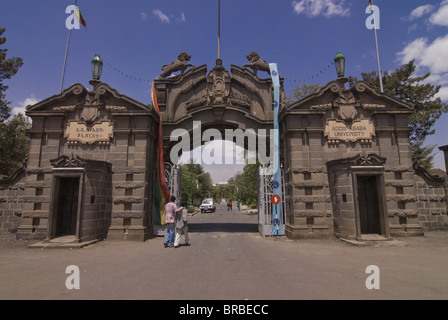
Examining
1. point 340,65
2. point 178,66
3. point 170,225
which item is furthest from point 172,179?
point 340,65

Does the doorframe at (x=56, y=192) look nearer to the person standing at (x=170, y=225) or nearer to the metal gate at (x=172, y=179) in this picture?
the person standing at (x=170, y=225)

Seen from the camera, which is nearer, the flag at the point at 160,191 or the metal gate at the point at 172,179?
the flag at the point at 160,191

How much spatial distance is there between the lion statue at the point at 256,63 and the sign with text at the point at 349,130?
4.59 m

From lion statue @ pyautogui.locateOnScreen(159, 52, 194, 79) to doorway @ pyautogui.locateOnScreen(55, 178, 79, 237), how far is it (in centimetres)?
717

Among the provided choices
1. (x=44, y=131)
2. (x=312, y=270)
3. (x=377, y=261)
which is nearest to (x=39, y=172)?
(x=44, y=131)

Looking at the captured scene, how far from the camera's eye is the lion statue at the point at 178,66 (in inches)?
558

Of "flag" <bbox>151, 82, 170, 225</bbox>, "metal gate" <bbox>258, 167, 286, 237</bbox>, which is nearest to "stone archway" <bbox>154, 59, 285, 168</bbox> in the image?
"flag" <bbox>151, 82, 170, 225</bbox>

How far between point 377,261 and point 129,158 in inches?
414

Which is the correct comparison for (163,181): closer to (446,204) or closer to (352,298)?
(352,298)

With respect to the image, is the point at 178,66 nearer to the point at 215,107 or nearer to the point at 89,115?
the point at 215,107

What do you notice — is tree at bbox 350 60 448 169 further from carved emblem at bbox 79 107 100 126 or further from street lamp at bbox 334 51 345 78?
carved emblem at bbox 79 107 100 126

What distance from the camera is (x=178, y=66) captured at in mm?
14156

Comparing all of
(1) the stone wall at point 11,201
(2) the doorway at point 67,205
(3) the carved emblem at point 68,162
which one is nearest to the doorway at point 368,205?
(3) the carved emblem at point 68,162
